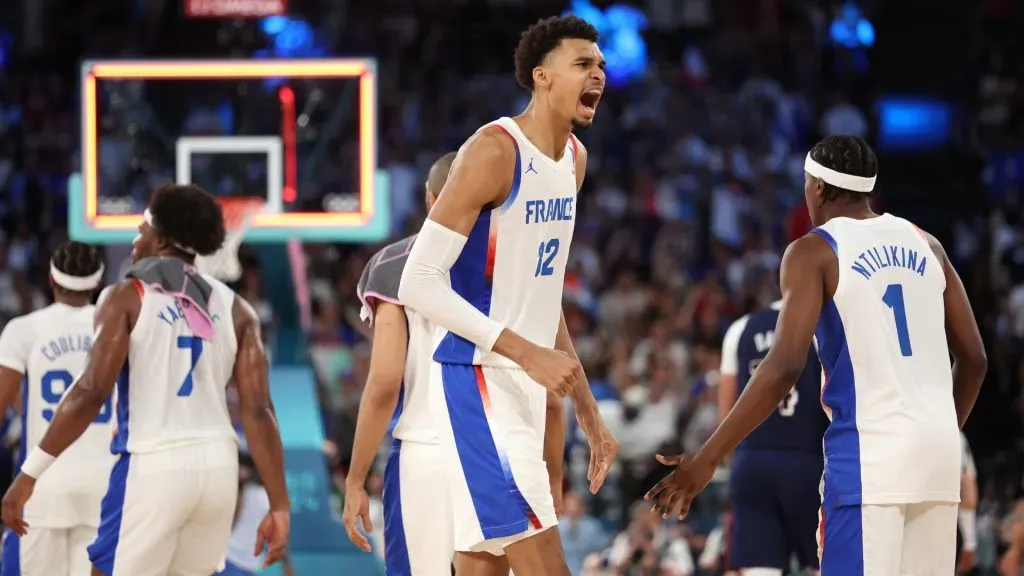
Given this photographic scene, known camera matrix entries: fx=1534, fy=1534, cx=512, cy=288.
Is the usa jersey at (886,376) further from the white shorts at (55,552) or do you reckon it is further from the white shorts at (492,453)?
the white shorts at (55,552)

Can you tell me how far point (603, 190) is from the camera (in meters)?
17.6

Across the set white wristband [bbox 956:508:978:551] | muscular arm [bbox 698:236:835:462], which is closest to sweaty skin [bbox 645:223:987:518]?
muscular arm [bbox 698:236:835:462]


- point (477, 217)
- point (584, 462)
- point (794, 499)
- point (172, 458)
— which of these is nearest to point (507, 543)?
point (477, 217)

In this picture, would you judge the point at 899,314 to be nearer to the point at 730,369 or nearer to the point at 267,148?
the point at 730,369

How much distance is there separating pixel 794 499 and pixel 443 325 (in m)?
3.42

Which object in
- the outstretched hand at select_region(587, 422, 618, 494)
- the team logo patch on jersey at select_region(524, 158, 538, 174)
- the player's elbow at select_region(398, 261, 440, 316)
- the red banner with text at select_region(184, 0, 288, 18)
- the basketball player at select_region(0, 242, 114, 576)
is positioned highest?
the red banner with text at select_region(184, 0, 288, 18)

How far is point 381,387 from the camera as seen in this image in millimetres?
5965

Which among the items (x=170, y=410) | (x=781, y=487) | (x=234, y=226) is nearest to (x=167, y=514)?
(x=170, y=410)

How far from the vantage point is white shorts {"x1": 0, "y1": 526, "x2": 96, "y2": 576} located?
739 centimetres

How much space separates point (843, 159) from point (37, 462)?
11.4ft

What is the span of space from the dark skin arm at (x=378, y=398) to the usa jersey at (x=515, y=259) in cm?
101

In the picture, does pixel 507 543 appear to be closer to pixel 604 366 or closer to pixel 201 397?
pixel 201 397

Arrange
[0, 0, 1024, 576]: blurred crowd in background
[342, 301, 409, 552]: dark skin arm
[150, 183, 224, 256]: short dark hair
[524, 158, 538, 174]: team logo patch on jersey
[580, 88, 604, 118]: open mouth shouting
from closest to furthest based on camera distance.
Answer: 1. [524, 158, 538, 174]: team logo patch on jersey
2. [580, 88, 604, 118]: open mouth shouting
3. [342, 301, 409, 552]: dark skin arm
4. [150, 183, 224, 256]: short dark hair
5. [0, 0, 1024, 576]: blurred crowd in background

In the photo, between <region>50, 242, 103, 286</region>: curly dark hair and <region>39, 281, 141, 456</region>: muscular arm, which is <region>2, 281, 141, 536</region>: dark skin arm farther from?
<region>50, 242, 103, 286</region>: curly dark hair
